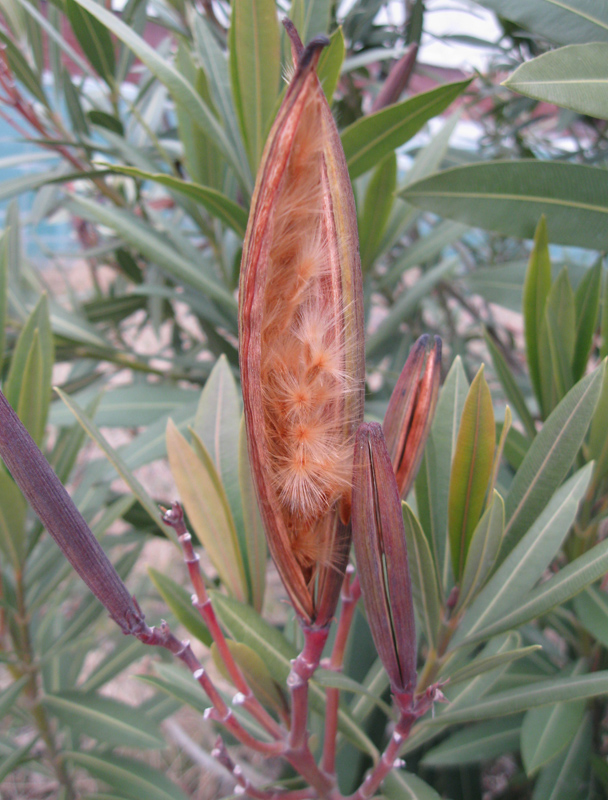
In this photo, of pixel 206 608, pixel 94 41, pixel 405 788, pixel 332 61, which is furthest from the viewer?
pixel 94 41

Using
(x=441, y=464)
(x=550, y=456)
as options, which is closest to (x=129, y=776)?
(x=441, y=464)

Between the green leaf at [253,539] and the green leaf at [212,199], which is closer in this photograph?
the green leaf at [253,539]

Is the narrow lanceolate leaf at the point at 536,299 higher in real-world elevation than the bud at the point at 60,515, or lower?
higher

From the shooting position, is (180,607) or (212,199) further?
(212,199)

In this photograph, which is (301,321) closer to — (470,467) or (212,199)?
(470,467)

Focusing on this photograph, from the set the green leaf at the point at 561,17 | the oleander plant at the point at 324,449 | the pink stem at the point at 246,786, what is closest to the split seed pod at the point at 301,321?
the oleander plant at the point at 324,449

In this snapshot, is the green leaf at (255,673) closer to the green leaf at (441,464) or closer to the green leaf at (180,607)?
the green leaf at (180,607)

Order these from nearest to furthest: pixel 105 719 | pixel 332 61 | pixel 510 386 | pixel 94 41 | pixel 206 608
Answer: pixel 206 608
pixel 332 61
pixel 510 386
pixel 105 719
pixel 94 41
